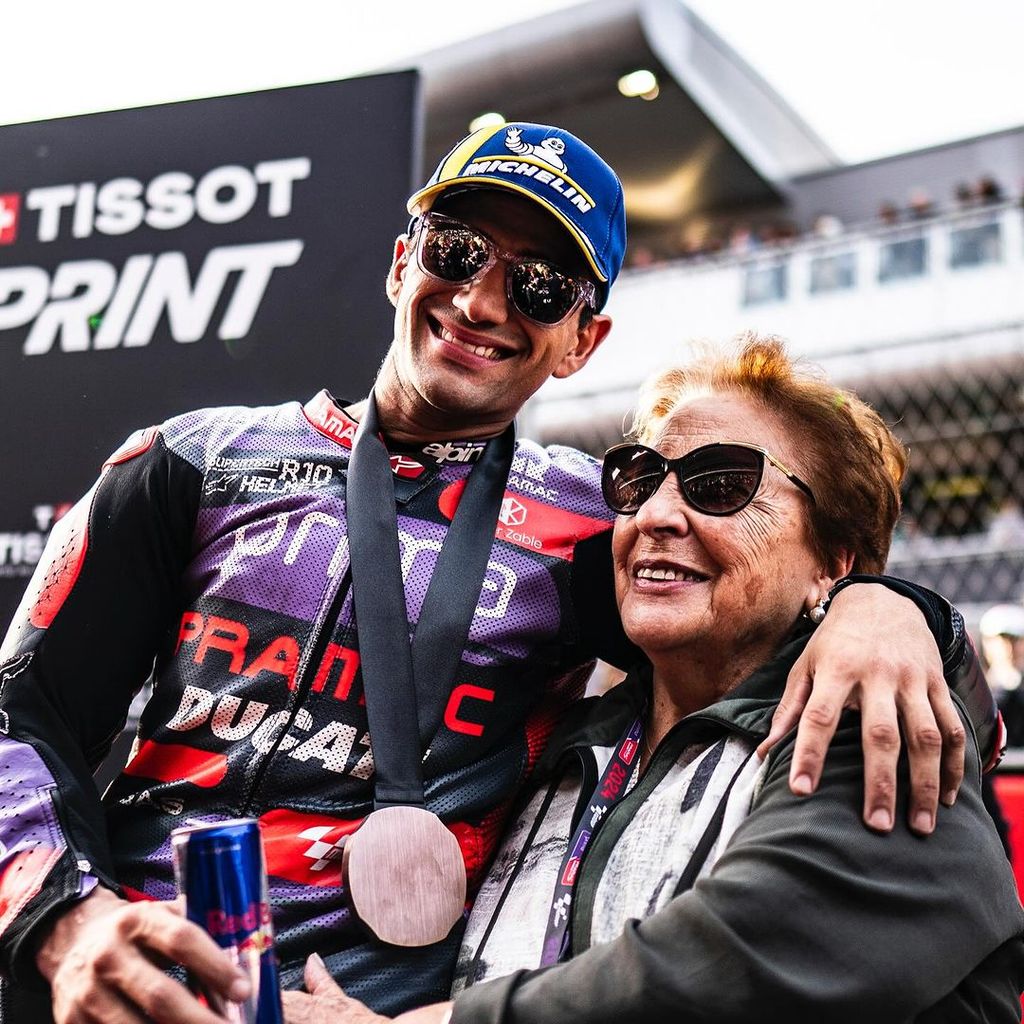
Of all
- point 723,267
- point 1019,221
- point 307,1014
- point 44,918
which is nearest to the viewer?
point 307,1014

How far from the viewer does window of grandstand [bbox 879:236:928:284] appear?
14289mm

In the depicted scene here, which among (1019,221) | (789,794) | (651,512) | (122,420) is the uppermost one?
(1019,221)

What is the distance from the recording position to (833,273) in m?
14.9

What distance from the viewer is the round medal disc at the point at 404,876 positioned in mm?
2016

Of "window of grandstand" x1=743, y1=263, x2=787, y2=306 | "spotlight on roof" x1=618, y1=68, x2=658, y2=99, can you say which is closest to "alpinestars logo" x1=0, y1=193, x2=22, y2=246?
"window of grandstand" x1=743, y1=263, x2=787, y2=306

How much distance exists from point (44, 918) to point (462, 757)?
727mm

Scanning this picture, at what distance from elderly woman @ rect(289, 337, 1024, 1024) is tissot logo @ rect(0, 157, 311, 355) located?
945 mm

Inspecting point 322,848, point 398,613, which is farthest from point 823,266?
point 322,848

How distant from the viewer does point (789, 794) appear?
5.91 ft

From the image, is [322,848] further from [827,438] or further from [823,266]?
[823,266]

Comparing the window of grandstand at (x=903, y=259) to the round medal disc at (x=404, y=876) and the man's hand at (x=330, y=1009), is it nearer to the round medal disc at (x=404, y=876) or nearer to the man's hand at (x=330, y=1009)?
the round medal disc at (x=404, y=876)

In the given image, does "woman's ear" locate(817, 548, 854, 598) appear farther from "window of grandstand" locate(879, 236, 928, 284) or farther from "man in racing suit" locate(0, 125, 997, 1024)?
"window of grandstand" locate(879, 236, 928, 284)

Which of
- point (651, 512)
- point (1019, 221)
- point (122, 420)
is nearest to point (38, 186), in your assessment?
point (122, 420)

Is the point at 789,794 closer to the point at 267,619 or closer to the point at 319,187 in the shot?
the point at 267,619
